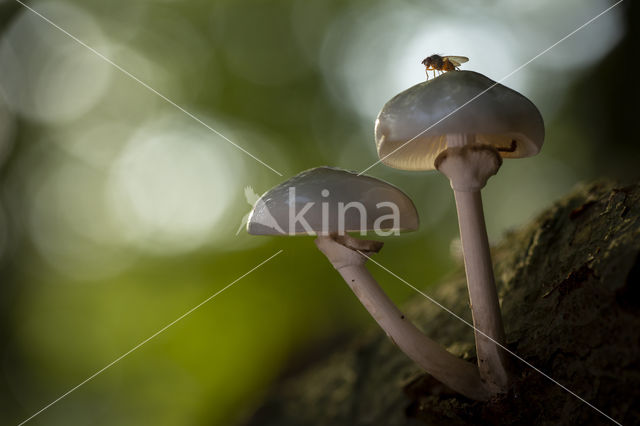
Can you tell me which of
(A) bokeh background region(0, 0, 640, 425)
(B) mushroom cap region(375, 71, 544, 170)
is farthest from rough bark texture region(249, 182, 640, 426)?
(A) bokeh background region(0, 0, 640, 425)

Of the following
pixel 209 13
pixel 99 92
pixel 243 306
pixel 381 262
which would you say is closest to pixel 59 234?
pixel 99 92

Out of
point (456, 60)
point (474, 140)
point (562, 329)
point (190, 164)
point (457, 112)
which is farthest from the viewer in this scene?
point (190, 164)

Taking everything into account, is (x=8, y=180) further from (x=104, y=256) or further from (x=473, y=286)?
(x=473, y=286)

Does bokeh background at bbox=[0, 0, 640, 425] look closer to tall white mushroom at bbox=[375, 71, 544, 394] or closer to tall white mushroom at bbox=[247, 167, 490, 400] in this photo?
tall white mushroom at bbox=[247, 167, 490, 400]

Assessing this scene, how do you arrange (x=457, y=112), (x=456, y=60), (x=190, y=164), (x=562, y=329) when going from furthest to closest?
(x=190, y=164) → (x=456, y=60) → (x=562, y=329) → (x=457, y=112)

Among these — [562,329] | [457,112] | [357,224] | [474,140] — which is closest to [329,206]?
[357,224]

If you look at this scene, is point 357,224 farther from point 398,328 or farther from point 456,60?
point 456,60
